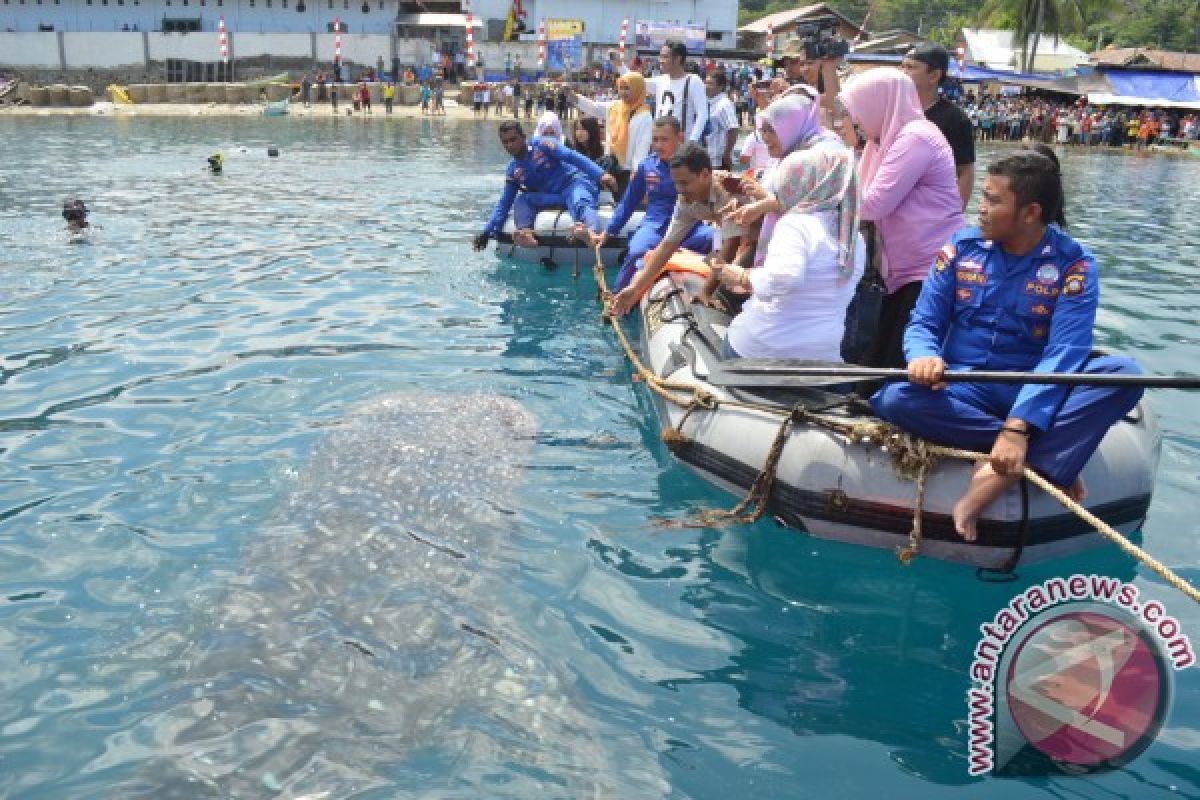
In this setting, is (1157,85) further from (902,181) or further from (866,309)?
(902,181)

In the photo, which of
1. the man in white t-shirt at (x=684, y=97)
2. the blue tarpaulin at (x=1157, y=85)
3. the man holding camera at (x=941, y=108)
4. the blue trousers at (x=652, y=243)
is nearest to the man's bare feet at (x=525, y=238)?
the man in white t-shirt at (x=684, y=97)

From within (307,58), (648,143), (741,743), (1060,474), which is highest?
(307,58)

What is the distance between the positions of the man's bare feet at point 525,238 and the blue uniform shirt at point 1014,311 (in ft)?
21.9

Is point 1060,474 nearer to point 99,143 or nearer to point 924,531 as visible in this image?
point 924,531

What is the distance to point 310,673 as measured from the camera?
3986 millimetres

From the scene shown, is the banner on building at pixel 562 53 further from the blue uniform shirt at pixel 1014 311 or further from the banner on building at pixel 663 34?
the blue uniform shirt at pixel 1014 311

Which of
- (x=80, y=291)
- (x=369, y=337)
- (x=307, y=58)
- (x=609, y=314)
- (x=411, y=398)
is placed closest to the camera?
(x=411, y=398)

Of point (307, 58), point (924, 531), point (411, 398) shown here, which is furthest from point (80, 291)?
point (307, 58)

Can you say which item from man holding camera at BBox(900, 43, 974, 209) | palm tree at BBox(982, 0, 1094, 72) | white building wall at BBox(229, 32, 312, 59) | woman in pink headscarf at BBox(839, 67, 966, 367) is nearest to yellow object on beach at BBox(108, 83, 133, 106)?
white building wall at BBox(229, 32, 312, 59)

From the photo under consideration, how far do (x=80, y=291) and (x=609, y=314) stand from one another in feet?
19.5

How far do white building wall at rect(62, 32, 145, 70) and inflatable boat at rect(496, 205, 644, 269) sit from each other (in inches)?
1735

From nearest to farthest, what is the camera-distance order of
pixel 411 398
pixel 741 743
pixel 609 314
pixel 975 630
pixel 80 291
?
1. pixel 741 743
2. pixel 975 630
3. pixel 411 398
4. pixel 609 314
5. pixel 80 291

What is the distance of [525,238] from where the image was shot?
1082 centimetres

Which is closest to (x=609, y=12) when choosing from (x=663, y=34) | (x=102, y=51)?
(x=663, y=34)
